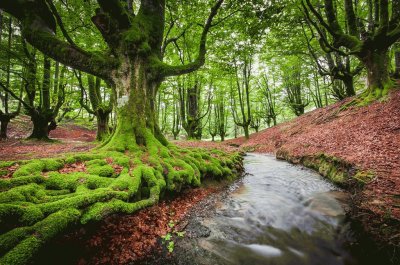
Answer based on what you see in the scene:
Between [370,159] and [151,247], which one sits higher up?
[370,159]

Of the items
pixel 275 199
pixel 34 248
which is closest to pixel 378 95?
pixel 275 199

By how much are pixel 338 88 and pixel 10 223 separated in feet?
75.8

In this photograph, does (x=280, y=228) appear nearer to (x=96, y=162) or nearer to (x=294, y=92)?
(x=96, y=162)

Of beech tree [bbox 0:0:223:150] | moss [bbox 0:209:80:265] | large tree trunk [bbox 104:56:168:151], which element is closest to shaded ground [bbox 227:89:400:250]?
moss [bbox 0:209:80:265]

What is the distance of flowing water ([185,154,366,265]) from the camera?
3.41 meters

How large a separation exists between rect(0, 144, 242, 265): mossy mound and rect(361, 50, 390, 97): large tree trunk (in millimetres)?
10681

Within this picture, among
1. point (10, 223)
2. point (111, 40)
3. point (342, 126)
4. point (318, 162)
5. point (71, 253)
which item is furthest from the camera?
point (342, 126)

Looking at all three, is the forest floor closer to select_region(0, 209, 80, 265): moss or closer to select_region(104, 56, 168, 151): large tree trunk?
select_region(0, 209, 80, 265): moss

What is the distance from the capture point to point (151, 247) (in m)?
3.41

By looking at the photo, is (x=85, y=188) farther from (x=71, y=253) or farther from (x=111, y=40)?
(x=111, y=40)

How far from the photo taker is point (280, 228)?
4.27 meters

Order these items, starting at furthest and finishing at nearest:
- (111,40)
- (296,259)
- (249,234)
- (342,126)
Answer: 1. (342,126)
2. (111,40)
3. (249,234)
4. (296,259)

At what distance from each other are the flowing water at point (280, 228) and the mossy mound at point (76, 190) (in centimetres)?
140

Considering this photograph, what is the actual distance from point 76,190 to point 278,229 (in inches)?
157
